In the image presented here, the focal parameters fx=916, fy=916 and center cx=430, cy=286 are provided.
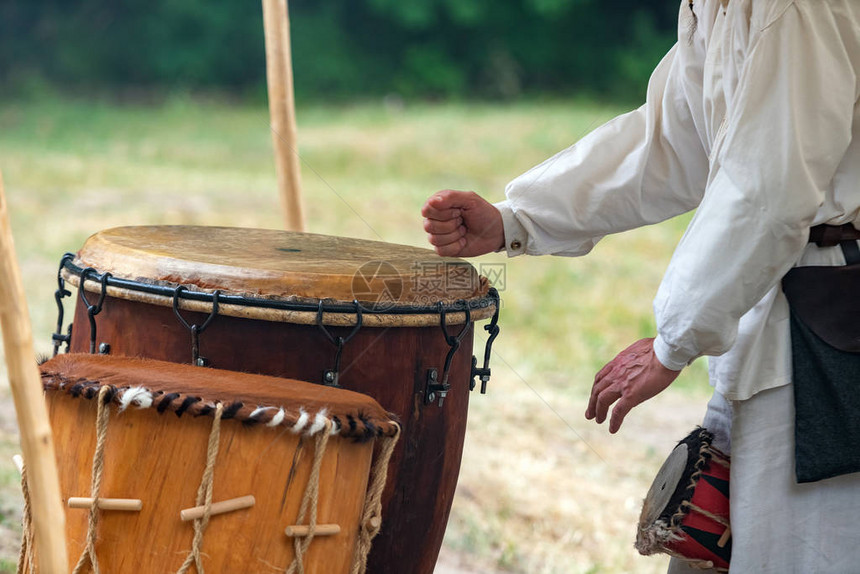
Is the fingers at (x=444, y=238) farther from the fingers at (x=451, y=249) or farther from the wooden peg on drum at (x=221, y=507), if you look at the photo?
the wooden peg on drum at (x=221, y=507)

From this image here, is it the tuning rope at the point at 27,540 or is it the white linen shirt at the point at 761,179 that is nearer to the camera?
the white linen shirt at the point at 761,179

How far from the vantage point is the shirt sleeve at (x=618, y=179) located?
1683 millimetres

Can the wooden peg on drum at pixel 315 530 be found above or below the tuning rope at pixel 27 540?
above

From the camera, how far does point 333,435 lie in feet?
4.34

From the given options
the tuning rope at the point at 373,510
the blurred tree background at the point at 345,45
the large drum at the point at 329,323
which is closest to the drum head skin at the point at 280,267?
the large drum at the point at 329,323

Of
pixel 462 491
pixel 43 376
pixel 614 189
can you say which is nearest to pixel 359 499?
pixel 43 376

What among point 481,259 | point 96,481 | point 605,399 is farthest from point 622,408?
point 481,259

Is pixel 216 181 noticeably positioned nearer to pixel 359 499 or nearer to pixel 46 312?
pixel 46 312

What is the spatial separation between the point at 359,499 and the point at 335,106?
10486 millimetres

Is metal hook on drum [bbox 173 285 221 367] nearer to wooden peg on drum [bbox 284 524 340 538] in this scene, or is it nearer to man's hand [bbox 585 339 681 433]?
wooden peg on drum [bbox 284 524 340 538]

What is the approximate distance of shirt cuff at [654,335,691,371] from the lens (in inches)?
52.5

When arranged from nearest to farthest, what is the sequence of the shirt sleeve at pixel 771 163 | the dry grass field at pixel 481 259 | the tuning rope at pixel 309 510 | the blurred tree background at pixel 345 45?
the shirt sleeve at pixel 771 163 → the tuning rope at pixel 309 510 → the dry grass field at pixel 481 259 → the blurred tree background at pixel 345 45

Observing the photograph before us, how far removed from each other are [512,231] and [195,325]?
616 millimetres

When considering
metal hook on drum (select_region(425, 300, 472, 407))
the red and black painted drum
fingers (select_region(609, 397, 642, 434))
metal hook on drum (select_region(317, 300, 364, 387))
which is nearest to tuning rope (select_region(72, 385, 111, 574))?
metal hook on drum (select_region(317, 300, 364, 387))
